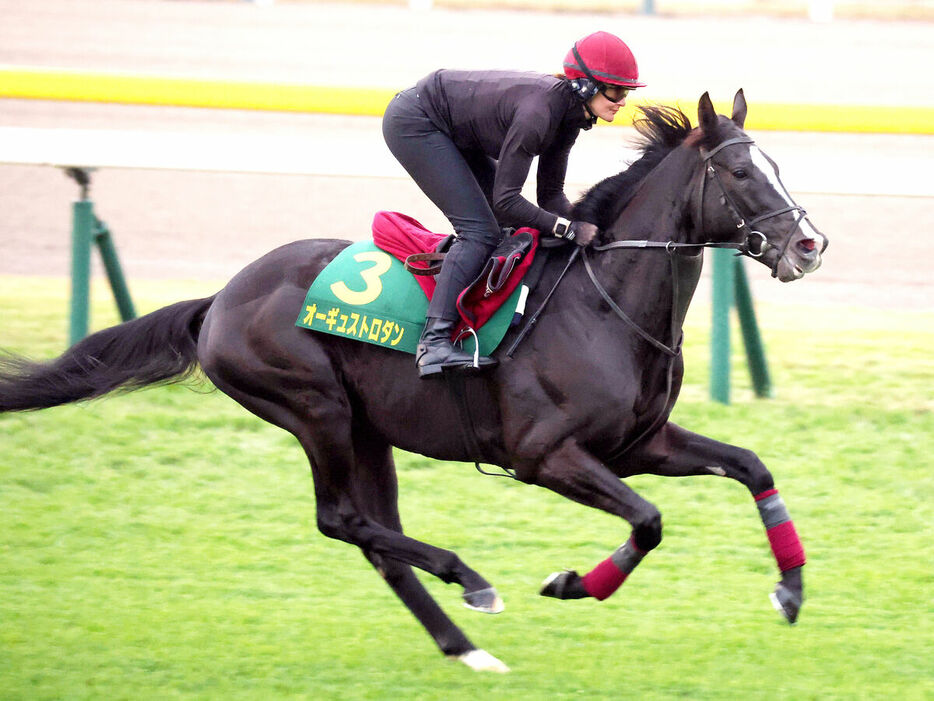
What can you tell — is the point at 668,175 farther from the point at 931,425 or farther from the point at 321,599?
the point at 931,425

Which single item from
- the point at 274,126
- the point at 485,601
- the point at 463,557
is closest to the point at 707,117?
the point at 485,601

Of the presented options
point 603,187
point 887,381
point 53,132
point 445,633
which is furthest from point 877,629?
point 53,132

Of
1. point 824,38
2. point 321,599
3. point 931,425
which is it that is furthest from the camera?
point 824,38

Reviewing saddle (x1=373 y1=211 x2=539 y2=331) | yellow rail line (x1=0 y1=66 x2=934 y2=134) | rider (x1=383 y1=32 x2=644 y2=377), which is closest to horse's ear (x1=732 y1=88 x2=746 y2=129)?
rider (x1=383 y1=32 x2=644 y2=377)

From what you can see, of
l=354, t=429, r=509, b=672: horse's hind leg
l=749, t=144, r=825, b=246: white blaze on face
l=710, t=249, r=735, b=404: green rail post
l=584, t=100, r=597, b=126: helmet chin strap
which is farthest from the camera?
l=710, t=249, r=735, b=404: green rail post

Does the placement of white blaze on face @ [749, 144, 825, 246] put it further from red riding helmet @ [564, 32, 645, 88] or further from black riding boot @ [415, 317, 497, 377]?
black riding boot @ [415, 317, 497, 377]

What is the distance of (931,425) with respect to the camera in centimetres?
695

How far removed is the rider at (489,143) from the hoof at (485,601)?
719 mm

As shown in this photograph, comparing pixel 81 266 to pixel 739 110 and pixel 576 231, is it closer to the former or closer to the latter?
pixel 576 231

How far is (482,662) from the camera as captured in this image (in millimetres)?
4410

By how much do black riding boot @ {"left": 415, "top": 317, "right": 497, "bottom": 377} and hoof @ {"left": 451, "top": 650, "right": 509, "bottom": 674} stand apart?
0.95m

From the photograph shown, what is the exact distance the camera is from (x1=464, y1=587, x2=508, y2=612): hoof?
14.0 ft

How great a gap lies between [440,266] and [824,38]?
1623cm

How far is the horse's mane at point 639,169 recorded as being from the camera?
4434 mm
